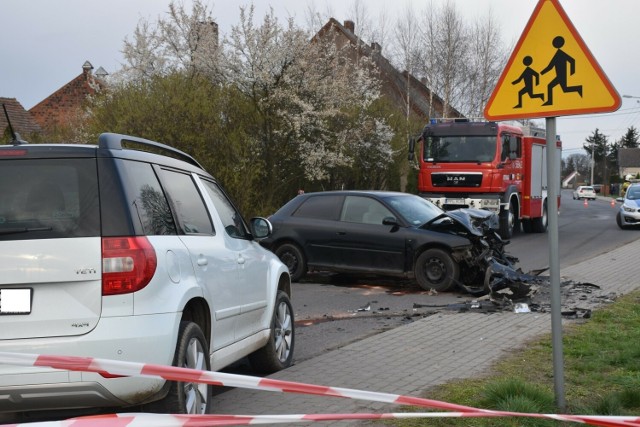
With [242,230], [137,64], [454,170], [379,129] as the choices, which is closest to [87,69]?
[137,64]

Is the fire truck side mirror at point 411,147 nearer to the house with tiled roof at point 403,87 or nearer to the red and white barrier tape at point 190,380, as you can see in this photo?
the red and white barrier tape at point 190,380

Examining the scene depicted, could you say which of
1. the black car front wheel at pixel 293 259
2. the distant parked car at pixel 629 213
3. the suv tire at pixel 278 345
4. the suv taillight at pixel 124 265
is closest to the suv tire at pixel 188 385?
the suv taillight at pixel 124 265

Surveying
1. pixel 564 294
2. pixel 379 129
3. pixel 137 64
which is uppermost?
pixel 137 64

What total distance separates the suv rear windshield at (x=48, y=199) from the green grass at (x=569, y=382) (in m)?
2.31

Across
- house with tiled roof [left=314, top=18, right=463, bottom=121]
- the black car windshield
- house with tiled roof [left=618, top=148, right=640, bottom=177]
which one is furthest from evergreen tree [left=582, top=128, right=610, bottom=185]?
the black car windshield

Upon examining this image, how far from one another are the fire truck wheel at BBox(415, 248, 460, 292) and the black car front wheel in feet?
6.73

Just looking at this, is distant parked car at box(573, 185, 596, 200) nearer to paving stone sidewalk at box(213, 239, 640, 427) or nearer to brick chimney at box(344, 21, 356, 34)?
brick chimney at box(344, 21, 356, 34)

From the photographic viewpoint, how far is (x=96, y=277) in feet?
14.3

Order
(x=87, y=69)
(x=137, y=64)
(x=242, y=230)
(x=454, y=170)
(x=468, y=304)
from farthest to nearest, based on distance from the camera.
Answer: (x=87, y=69) → (x=137, y=64) → (x=454, y=170) → (x=468, y=304) → (x=242, y=230)

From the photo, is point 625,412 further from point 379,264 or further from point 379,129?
point 379,129

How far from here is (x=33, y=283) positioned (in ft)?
14.2

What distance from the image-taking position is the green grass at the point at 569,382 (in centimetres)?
528

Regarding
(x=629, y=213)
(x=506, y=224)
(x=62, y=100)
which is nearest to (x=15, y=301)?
(x=506, y=224)

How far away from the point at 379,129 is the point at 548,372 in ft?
89.1
